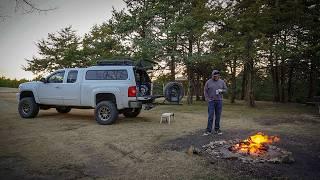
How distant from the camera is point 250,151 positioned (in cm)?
649

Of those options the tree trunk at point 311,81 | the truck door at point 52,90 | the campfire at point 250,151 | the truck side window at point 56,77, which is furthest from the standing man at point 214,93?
the tree trunk at point 311,81

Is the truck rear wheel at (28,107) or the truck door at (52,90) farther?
the truck rear wheel at (28,107)

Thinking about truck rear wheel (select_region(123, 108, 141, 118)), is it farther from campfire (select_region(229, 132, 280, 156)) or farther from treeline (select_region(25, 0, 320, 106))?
campfire (select_region(229, 132, 280, 156))

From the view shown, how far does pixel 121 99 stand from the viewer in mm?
11008

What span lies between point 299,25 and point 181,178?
771 inches

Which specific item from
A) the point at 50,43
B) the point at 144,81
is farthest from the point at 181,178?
the point at 50,43

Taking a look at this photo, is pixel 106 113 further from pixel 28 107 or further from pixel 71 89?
pixel 28 107

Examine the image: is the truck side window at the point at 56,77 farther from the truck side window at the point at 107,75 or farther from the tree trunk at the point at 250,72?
the tree trunk at the point at 250,72

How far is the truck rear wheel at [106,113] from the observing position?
11078 mm

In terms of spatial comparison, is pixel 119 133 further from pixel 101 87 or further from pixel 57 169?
pixel 57 169

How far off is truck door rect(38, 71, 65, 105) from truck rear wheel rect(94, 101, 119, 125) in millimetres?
2072

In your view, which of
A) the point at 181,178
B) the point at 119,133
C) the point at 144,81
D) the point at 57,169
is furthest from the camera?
the point at 144,81

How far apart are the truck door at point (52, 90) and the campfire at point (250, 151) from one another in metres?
7.49

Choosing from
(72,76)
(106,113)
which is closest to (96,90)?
(106,113)
